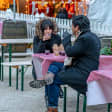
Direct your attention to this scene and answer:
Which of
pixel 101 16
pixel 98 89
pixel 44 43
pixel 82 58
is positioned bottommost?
pixel 98 89

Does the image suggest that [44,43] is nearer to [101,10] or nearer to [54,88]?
[54,88]

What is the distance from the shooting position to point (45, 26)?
200 inches

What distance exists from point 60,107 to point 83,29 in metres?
1.47

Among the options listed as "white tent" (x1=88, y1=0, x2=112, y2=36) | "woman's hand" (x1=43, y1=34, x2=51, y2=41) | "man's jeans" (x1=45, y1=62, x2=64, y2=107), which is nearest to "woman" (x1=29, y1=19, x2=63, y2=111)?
"woman's hand" (x1=43, y1=34, x2=51, y2=41)

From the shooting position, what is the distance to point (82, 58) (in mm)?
3811

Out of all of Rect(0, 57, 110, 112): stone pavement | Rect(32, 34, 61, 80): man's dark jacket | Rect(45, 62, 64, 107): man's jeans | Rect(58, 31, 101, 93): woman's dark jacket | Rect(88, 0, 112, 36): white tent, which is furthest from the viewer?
Rect(88, 0, 112, 36): white tent

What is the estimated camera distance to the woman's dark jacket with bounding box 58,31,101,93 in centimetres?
373

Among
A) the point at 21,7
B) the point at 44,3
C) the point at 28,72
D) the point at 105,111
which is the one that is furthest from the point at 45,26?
the point at 21,7

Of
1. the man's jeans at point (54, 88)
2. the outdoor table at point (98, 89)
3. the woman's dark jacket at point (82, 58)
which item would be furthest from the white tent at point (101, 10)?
the outdoor table at point (98, 89)

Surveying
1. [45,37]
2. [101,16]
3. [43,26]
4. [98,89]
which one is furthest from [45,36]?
[101,16]

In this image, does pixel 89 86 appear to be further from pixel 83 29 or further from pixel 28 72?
pixel 28 72

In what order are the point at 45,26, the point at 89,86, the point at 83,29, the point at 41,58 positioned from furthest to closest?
the point at 45,26 → the point at 41,58 → the point at 83,29 → the point at 89,86

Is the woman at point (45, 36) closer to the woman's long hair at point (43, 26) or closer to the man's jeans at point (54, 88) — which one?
the woman's long hair at point (43, 26)

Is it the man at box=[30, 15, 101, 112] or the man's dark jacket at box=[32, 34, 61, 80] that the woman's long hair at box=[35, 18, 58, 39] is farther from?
the man at box=[30, 15, 101, 112]
